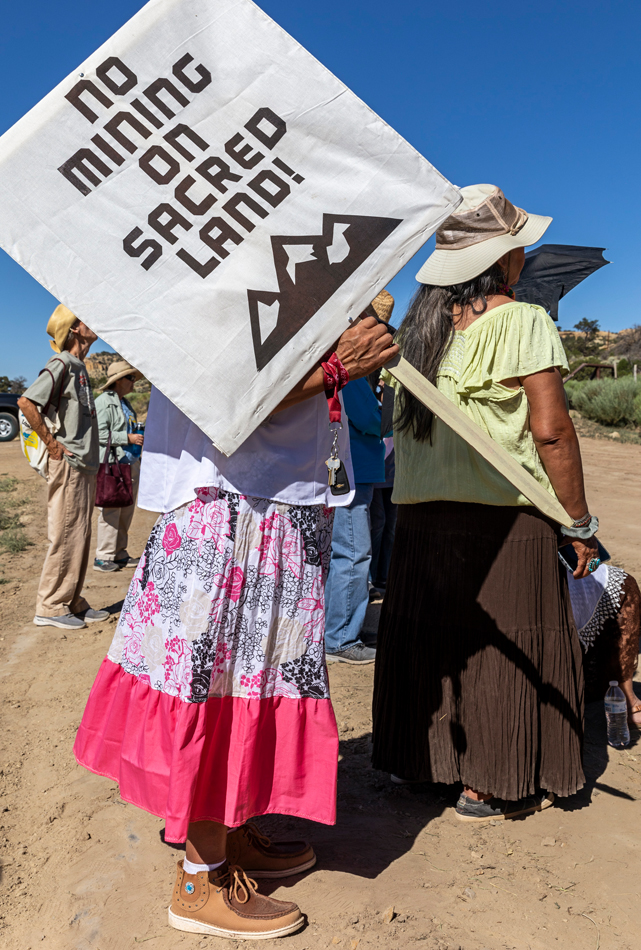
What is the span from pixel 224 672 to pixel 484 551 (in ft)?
3.56

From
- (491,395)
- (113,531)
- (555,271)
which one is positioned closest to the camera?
(491,395)

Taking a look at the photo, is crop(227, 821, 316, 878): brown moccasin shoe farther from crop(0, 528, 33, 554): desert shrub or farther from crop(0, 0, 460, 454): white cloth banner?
crop(0, 528, 33, 554): desert shrub

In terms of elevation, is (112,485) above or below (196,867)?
above

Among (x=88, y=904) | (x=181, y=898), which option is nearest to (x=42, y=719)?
(x=88, y=904)

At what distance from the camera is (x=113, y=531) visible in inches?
263

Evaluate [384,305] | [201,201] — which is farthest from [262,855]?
[384,305]

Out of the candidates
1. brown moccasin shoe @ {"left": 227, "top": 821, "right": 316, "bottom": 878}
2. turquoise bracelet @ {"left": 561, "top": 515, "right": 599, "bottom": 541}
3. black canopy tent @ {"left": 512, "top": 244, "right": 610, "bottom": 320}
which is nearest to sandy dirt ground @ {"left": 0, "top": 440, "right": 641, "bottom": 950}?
brown moccasin shoe @ {"left": 227, "top": 821, "right": 316, "bottom": 878}

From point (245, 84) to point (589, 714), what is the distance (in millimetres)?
3157

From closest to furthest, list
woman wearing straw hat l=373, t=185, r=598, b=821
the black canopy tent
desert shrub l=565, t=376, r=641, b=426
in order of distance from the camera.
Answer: woman wearing straw hat l=373, t=185, r=598, b=821 → the black canopy tent → desert shrub l=565, t=376, r=641, b=426

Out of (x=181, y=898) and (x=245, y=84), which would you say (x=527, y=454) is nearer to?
(x=245, y=84)

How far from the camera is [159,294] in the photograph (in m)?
1.74

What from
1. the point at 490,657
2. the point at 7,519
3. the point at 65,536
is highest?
the point at 490,657

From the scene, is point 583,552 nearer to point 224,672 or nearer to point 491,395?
point 491,395

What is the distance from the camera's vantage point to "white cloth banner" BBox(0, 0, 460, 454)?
1.72 metres
